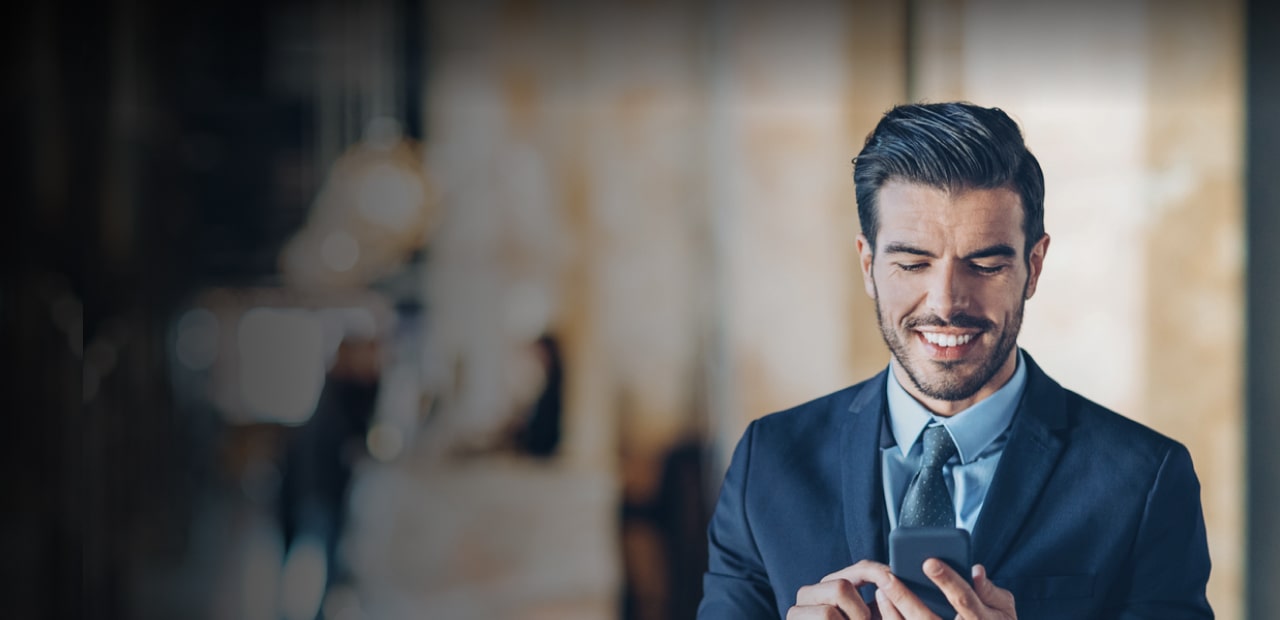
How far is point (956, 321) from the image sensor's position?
5.47 ft

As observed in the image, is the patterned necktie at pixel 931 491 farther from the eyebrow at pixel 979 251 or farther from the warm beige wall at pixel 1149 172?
the warm beige wall at pixel 1149 172

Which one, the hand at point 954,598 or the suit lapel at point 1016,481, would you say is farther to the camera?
the suit lapel at point 1016,481

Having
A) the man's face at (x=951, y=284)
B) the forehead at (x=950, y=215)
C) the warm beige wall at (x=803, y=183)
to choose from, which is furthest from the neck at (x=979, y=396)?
the forehead at (x=950, y=215)

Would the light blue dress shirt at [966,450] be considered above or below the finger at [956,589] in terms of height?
above

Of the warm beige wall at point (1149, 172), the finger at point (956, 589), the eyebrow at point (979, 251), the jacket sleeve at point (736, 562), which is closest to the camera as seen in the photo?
the finger at point (956, 589)

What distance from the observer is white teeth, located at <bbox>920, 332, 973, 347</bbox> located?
1682mm

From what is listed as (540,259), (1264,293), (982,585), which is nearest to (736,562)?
(982,585)

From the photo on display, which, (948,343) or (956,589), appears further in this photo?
(948,343)

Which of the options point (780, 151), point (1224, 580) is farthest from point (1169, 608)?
point (780, 151)

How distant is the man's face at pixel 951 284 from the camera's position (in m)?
1.63

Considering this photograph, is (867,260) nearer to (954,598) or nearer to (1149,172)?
(954,598)

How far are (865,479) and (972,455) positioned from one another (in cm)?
19

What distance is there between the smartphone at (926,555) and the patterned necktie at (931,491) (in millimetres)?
71

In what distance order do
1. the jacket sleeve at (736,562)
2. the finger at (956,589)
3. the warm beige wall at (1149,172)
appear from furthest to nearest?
the warm beige wall at (1149,172), the jacket sleeve at (736,562), the finger at (956,589)
